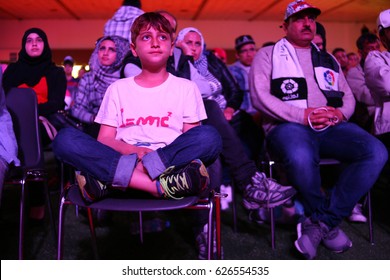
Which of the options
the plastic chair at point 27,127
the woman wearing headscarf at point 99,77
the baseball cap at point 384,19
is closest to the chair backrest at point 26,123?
the plastic chair at point 27,127

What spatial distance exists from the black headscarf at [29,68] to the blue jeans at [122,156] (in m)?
1.92

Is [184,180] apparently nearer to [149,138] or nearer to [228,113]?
[149,138]

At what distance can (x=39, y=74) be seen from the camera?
3.17 meters

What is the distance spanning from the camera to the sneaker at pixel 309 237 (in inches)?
76.7

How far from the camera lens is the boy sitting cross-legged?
1346 mm

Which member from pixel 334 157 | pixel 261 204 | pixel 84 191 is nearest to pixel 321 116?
pixel 334 157

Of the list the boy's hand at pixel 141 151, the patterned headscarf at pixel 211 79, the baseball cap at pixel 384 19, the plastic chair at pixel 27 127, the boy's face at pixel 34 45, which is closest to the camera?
the boy's hand at pixel 141 151

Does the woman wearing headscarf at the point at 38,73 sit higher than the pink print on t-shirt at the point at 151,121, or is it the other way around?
the woman wearing headscarf at the point at 38,73

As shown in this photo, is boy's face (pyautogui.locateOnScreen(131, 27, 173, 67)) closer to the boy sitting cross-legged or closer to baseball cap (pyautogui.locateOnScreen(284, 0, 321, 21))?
the boy sitting cross-legged

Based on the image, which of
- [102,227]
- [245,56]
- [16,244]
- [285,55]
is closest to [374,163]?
[285,55]

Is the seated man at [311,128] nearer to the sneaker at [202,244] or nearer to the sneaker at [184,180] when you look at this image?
the sneaker at [202,244]
